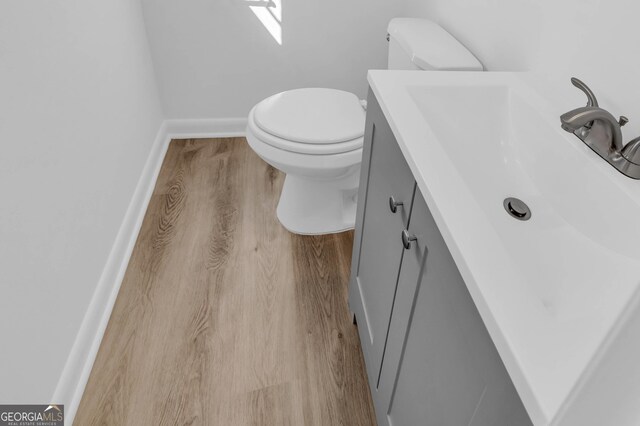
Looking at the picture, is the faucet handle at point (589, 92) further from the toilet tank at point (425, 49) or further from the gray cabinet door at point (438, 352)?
the toilet tank at point (425, 49)

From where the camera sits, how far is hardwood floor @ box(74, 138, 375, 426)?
130 centimetres

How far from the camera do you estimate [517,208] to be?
0.85 m

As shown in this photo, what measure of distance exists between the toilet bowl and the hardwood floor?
90 millimetres

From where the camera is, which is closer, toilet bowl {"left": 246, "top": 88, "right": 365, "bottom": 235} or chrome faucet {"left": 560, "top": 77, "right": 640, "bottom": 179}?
chrome faucet {"left": 560, "top": 77, "right": 640, "bottom": 179}

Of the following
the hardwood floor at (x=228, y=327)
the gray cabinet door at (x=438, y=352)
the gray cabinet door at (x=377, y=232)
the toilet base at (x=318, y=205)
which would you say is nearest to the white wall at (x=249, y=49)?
the hardwood floor at (x=228, y=327)

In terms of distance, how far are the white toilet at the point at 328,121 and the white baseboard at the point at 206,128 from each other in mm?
781

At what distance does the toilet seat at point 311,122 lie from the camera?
151 cm

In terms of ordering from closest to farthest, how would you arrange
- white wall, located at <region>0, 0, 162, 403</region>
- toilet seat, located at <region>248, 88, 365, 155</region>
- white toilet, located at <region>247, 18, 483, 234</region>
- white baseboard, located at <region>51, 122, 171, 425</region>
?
white wall, located at <region>0, 0, 162, 403</region>
white baseboard, located at <region>51, 122, 171, 425</region>
white toilet, located at <region>247, 18, 483, 234</region>
toilet seat, located at <region>248, 88, 365, 155</region>

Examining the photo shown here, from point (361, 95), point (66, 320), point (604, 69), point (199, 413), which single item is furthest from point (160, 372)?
point (361, 95)

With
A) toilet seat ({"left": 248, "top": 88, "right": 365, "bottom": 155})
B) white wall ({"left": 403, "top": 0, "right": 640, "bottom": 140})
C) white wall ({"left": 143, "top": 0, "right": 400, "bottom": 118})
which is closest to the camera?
white wall ({"left": 403, "top": 0, "right": 640, "bottom": 140})

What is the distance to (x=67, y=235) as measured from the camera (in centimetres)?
125

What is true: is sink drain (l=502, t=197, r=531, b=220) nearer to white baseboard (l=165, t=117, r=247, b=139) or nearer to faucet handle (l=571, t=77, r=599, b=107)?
faucet handle (l=571, t=77, r=599, b=107)

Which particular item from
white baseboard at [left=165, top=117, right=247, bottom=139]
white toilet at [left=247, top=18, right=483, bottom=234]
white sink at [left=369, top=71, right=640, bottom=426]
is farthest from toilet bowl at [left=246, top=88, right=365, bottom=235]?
white baseboard at [left=165, top=117, right=247, bottom=139]

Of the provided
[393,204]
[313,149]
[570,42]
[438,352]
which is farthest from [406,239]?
[313,149]
